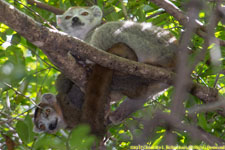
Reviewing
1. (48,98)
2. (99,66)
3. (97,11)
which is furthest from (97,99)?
(97,11)

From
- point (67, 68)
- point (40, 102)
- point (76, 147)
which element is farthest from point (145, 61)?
point (76, 147)

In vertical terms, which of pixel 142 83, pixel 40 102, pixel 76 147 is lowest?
pixel 40 102

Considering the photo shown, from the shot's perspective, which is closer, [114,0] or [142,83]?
[142,83]

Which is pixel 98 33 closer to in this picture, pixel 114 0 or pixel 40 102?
pixel 114 0

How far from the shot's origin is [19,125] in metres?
3.16

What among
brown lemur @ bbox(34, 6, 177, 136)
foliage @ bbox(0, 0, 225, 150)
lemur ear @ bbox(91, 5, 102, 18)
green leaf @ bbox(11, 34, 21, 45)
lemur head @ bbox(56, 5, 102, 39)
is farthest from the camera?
lemur head @ bbox(56, 5, 102, 39)

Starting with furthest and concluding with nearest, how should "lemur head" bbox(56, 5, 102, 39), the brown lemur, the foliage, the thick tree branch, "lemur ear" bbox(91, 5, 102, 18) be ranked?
1. "lemur head" bbox(56, 5, 102, 39)
2. "lemur ear" bbox(91, 5, 102, 18)
3. the brown lemur
4. the thick tree branch
5. the foliage

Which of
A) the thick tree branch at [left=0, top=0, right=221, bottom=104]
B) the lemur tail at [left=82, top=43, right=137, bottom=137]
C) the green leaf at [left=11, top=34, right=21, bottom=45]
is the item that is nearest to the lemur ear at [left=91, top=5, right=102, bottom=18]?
the green leaf at [left=11, top=34, right=21, bottom=45]

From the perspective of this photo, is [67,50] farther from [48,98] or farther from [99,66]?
[48,98]

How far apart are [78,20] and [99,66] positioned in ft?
7.00

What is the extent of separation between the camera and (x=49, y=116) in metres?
4.56

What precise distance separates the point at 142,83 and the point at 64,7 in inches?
83.2

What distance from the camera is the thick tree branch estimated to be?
9.45 ft

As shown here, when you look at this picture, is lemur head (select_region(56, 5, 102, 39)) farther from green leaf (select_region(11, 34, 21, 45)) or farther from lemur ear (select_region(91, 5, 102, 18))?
green leaf (select_region(11, 34, 21, 45))
